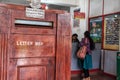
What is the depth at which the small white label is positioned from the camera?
3.88 feet

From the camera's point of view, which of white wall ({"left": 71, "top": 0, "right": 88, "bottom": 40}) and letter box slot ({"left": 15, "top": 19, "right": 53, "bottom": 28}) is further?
white wall ({"left": 71, "top": 0, "right": 88, "bottom": 40})

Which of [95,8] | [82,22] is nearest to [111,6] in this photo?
[95,8]

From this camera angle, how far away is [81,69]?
5383 mm

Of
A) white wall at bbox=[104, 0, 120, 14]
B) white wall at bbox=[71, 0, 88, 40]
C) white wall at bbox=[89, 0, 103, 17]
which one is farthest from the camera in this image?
white wall at bbox=[71, 0, 88, 40]

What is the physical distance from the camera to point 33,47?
1.19 metres

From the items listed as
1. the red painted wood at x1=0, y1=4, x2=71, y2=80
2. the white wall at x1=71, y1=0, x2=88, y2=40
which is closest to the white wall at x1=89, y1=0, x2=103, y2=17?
the white wall at x1=71, y1=0, x2=88, y2=40

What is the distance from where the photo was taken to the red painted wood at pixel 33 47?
43.7 inches

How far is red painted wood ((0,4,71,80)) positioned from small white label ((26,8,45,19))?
22 mm

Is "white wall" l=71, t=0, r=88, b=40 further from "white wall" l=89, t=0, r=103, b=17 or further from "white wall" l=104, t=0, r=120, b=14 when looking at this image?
"white wall" l=104, t=0, r=120, b=14

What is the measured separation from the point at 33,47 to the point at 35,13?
0.75 ft

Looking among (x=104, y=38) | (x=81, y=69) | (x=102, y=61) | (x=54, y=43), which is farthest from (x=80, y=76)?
(x=54, y=43)

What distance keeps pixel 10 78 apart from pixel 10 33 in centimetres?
28

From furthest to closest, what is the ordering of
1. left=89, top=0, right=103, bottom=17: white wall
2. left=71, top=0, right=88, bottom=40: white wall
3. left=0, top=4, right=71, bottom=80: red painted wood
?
1. left=71, top=0, right=88, bottom=40: white wall
2. left=89, top=0, right=103, bottom=17: white wall
3. left=0, top=4, right=71, bottom=80: red painted wood

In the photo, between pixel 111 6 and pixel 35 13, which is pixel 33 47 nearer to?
pixel 35 13
